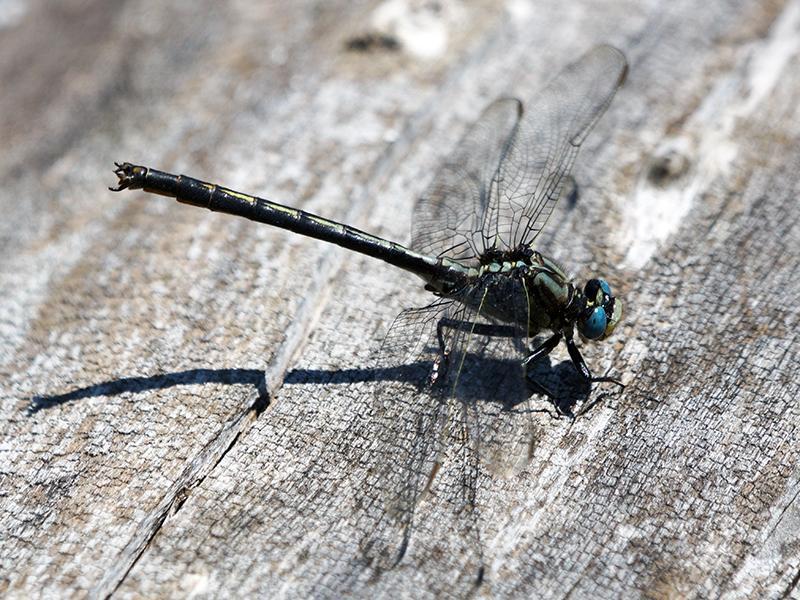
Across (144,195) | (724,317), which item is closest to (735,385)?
(724,317)

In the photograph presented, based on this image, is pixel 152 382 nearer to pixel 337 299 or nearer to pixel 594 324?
pixel 337 299

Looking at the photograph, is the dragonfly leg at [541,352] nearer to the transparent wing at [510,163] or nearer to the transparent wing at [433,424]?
the transparent wing at [433,424]

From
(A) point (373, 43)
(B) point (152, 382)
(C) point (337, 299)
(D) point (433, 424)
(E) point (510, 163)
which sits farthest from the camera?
(A) point (373, 43)

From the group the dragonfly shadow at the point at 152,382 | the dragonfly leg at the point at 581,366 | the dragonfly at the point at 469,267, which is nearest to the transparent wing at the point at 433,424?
the dragonfly at the point at 469,267

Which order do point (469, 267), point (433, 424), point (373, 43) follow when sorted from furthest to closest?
point (373, 43), point (469, 267), point (433, 424)

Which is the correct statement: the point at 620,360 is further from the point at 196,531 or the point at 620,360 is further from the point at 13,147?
the point at 13,147

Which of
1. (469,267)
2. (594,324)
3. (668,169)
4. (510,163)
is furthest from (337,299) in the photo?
(668,169)

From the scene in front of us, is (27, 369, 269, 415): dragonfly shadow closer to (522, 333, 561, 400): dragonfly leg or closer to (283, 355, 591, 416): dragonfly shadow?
(283, 355, 591, 416): dragonfly shadow
